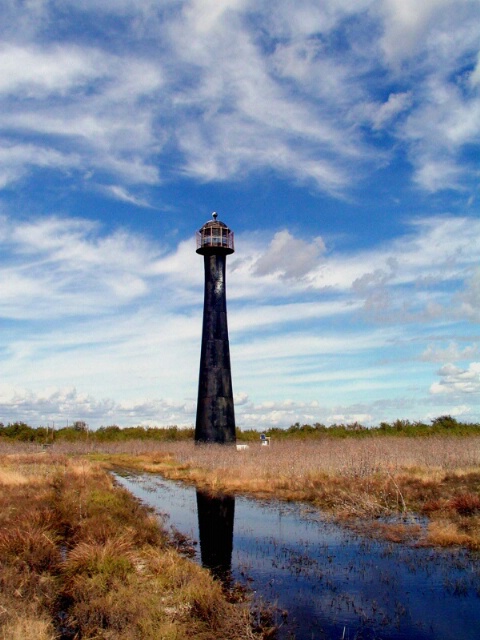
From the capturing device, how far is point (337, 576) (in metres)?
9.20

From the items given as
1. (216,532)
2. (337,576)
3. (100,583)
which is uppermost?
(100,583)

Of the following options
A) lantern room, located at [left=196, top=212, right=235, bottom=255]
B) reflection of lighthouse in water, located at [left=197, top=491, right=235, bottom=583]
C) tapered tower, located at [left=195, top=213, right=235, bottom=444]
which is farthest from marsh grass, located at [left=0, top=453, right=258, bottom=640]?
lantern room, located at [left=196, top=212, right=235, bottom=255]

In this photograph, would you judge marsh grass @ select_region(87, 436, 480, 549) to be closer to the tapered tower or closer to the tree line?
the tapered tower

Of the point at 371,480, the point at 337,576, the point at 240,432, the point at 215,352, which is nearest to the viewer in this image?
the point at 337,576

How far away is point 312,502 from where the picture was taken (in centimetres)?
1677

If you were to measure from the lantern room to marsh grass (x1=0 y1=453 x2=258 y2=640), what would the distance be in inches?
915

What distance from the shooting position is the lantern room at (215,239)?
1330 inches

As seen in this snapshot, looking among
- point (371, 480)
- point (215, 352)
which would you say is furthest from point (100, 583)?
point (215, 352)

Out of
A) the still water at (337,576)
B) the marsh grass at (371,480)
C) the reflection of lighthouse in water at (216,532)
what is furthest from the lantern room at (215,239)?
the still water at (337,576)

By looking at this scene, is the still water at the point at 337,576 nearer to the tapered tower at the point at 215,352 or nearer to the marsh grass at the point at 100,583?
the marsh grass at the point at 100,583

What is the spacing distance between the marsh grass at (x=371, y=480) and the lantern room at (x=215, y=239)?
12530 millimetres

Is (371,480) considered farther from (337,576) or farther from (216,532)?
(337,576)

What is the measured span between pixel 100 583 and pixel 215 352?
82.4 ft

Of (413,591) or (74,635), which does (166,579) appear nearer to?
(74,635)
